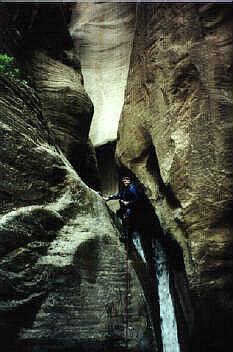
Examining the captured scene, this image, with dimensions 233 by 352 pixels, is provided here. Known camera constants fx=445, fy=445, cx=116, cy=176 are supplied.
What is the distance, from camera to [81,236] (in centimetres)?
934

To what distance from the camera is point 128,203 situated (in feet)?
40.6

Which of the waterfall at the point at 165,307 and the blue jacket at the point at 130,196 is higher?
the blue jacket at the point at 130,196

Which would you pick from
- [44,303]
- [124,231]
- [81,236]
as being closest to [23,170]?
[81,236]

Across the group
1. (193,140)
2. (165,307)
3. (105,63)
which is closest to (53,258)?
(165,307)

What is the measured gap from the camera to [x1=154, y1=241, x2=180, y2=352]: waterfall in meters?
10.4

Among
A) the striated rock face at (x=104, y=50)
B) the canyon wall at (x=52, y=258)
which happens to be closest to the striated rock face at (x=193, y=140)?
the canyon wall at (x=52, y=258)

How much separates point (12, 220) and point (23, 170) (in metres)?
1.27

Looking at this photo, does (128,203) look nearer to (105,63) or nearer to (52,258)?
(52,258)

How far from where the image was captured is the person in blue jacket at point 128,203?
12.3m

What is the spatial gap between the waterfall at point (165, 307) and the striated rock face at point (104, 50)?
9.61 m

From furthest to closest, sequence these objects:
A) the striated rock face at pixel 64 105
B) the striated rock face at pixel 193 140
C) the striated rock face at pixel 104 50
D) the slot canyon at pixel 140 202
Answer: the striated rock face at pixel 104 50 < the striated rock face at pixel 64 105 < the striated rock face at pixel 193 140 < the slot canyon at pixel 140 202

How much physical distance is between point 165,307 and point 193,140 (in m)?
4.14

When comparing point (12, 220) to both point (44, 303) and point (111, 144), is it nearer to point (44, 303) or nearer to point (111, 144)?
point (44, 303)

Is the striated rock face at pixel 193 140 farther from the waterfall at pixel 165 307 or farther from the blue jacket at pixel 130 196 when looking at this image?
the waterfall at pixel 165 307
